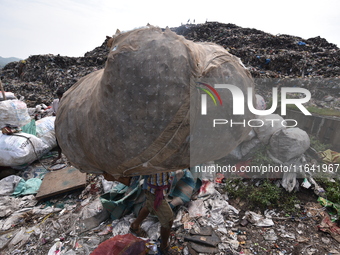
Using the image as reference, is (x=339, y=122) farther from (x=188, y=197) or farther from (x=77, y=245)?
(x=77, y=245)

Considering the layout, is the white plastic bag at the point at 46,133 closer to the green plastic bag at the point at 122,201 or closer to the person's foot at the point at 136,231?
the green plastic bag at the point at 122,201

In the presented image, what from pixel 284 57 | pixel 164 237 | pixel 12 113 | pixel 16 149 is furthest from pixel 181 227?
pixel 284 57

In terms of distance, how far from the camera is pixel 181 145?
0.94 meters

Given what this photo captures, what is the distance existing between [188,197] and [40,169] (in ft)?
9.15

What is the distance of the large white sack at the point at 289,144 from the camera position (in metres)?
2.92

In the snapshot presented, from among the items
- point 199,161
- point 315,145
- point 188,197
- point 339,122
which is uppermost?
point 199,161

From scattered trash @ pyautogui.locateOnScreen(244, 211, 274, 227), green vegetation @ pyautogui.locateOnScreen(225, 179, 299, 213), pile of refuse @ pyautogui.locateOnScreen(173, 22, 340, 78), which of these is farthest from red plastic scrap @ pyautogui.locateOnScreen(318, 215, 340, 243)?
pile of refuse @ pyautogui.locateOnScreen(173, 22, 340, 78)

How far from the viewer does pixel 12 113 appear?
305 cm

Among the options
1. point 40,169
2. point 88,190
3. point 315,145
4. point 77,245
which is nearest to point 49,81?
point 40,169

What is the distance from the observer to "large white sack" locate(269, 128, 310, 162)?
2.92 meters

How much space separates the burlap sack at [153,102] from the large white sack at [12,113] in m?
2.71

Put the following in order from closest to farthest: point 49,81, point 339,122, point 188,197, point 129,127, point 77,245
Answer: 1. point 129,127
2. point 77,245
3. point 188,197
4. point 339,122
5. point 49,81

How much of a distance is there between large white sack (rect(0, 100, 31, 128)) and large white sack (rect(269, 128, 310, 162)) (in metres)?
3.89

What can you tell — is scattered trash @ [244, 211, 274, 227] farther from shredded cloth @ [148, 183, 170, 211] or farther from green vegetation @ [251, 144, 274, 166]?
shredded cloth @ [148, 183, 170, 211]
